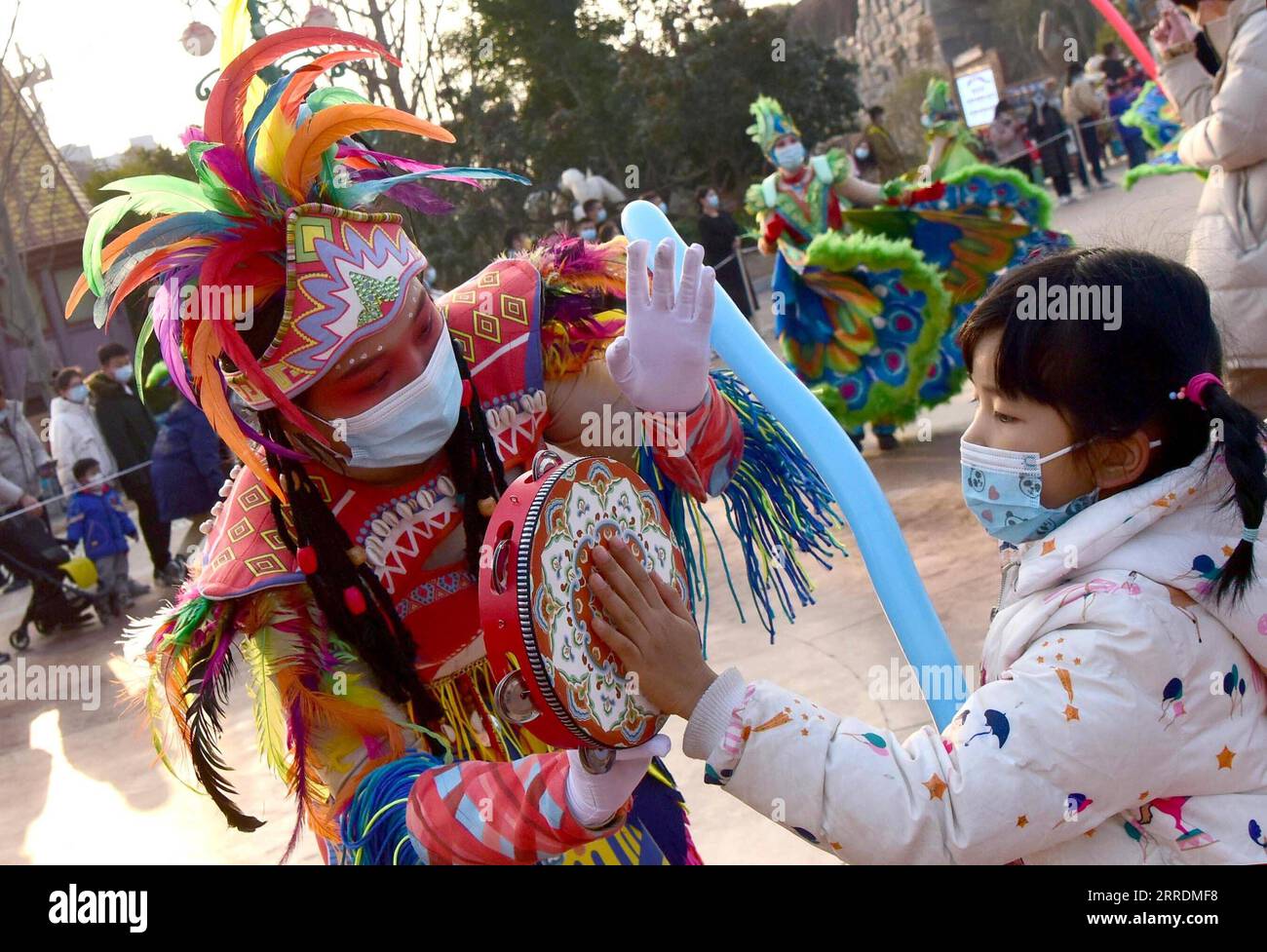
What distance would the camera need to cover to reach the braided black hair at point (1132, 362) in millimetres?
1392

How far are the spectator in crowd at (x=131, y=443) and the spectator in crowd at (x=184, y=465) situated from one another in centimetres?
79

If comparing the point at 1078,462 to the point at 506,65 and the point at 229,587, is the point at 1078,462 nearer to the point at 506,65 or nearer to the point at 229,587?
the point at 229,587

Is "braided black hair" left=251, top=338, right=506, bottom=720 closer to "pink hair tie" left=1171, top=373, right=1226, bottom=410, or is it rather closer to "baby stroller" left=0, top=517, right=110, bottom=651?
"pink hair tie" left=1171, top=373, right=1226, bottom=410

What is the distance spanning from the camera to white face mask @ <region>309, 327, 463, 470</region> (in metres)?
1.74

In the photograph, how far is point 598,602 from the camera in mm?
1434

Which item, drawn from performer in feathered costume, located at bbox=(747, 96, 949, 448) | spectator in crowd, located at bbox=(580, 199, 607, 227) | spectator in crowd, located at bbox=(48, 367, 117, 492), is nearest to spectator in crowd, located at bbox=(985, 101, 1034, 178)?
spectator in crowd, located at bbox=(580, 199, 607, 227)

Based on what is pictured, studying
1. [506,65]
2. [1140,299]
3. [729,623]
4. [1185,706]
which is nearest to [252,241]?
[1140,299]

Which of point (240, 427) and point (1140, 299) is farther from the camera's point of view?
point (240, 427)

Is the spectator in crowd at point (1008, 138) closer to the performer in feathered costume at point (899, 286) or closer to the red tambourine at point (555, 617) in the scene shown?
the performer in feathered costume at point (899, 286)

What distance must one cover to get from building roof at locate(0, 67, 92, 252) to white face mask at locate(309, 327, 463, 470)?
32.3 feet

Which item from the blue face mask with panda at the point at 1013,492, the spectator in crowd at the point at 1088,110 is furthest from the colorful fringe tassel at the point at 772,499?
the spectator in crowd at the point at 1088,110
